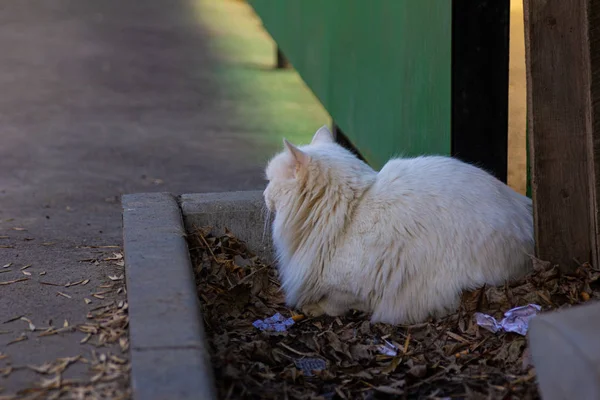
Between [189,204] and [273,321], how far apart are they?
1.00 metres

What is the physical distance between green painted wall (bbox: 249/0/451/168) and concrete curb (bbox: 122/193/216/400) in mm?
1596

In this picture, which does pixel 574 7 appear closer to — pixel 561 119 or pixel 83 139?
pixel 561 119

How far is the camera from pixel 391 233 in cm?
406

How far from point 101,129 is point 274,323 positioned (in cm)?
497

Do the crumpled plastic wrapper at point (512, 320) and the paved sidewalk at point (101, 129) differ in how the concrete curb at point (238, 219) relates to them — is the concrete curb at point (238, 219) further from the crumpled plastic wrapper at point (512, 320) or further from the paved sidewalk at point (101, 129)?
the crumpled plastic wrapper at point (512, 320)

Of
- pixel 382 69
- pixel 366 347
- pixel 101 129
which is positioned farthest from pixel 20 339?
pixel 101 129

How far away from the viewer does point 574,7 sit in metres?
3.81

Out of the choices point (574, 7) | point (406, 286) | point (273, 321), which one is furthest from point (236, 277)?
point (574, 7)

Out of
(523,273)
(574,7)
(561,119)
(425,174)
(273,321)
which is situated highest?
(574,7)

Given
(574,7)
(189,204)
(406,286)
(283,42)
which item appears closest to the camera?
(574,7)

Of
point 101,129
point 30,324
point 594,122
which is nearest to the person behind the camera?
point 30,324

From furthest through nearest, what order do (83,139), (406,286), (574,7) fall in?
(83,139) < (406,286) < (574,7)

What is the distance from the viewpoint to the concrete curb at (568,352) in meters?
2.65

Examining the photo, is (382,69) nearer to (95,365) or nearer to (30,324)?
(30,324)
